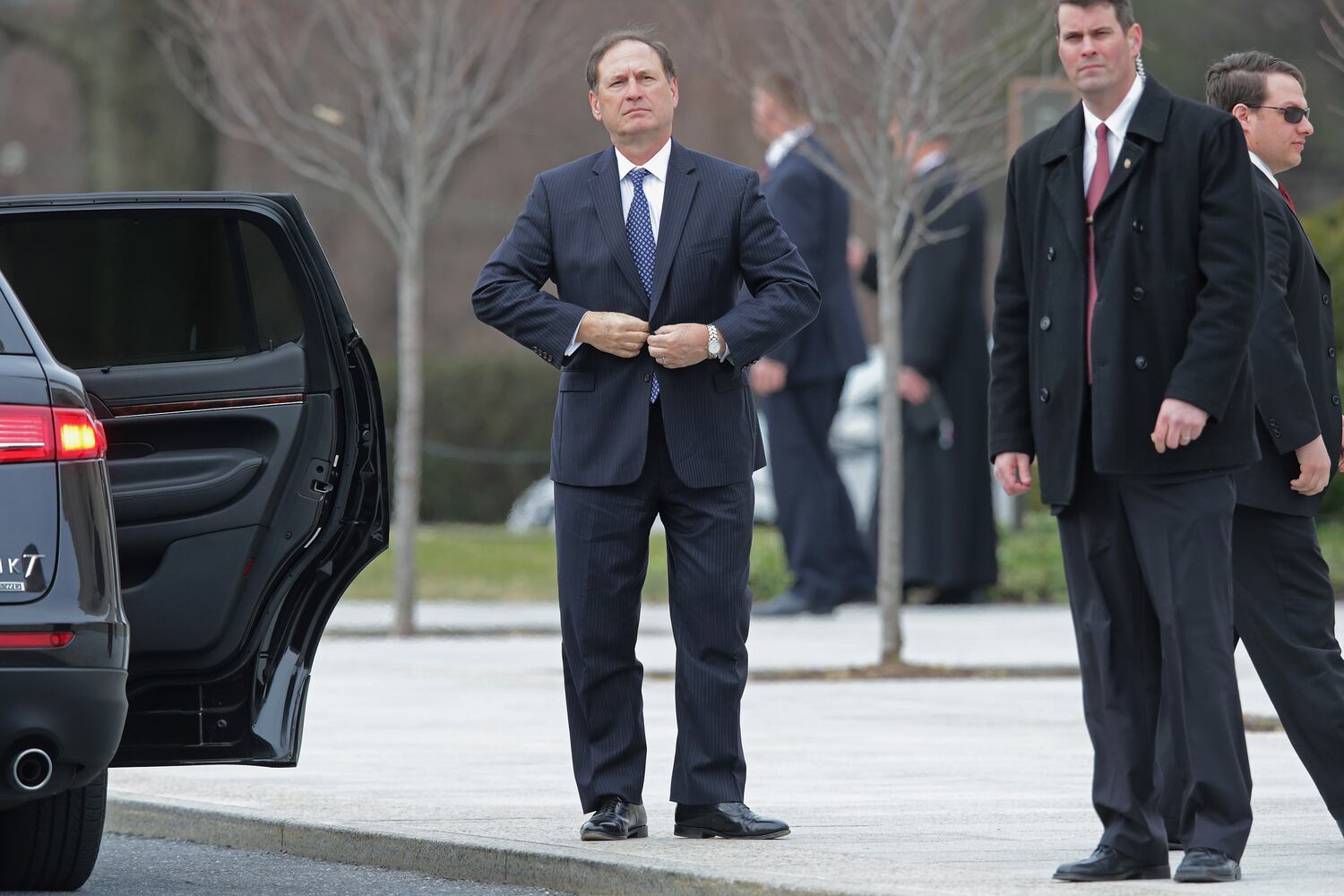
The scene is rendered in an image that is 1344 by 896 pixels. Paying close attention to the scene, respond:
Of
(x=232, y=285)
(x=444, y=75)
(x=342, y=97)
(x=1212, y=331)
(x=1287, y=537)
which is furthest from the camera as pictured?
(x=342, y=97)

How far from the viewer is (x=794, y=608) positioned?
13906mm

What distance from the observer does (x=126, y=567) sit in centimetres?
602

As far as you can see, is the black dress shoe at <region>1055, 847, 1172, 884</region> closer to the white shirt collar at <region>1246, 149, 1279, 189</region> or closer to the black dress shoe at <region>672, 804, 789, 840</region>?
the black dress shoe at <region>672, 804, 789, 840</region>

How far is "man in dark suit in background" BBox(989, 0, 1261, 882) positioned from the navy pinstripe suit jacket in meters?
0.94

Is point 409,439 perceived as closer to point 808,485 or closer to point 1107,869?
point 808,485

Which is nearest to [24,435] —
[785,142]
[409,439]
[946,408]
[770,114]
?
[409,439]

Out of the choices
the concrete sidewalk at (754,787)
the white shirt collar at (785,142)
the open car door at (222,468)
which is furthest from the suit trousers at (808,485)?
the open car door at (222,468)

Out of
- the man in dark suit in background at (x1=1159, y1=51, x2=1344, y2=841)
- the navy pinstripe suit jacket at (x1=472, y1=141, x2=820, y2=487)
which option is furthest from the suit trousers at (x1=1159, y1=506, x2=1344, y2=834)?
the navy pinstripe suit jacket at (x1=472, y1=141, x2=820, y2=487)

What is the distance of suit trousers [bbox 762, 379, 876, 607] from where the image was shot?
45.3ft

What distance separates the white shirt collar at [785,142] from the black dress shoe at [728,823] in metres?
6.85

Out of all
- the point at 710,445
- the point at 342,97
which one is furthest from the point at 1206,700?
the point at 342,97

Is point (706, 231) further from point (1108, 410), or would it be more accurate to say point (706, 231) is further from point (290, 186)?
point (290, 186)

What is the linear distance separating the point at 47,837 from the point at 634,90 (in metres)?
2.32

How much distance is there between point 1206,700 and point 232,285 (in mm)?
2654
